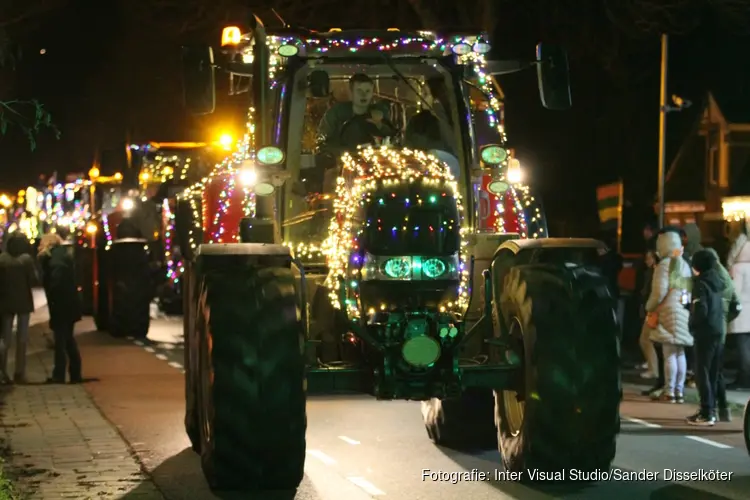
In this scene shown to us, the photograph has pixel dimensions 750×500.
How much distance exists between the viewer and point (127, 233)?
840 inches

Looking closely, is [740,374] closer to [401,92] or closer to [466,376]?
[401,92]

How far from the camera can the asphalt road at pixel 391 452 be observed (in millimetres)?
8680

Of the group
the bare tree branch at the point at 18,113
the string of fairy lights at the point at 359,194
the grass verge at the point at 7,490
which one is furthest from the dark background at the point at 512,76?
the grass verge at the point at 7,490

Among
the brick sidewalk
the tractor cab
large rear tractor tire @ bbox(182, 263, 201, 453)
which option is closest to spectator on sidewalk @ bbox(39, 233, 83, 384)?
the brick sidewalk

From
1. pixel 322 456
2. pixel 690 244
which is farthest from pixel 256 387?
pixel 690 244

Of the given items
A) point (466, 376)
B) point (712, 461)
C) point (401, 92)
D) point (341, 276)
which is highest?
point (401, 92)

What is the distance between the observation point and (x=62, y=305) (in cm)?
1502

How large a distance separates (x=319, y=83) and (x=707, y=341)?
4.72 meters

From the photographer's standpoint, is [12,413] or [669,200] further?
[669,200]

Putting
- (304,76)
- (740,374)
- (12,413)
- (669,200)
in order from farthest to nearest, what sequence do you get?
1. (669,200)
2. (740,374)
3. (12,413)
4. (304,76)

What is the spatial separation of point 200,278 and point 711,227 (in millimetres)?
25025

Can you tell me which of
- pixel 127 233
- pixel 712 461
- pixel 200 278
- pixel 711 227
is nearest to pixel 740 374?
pixel 712 461

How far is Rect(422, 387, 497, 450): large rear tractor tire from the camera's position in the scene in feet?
34.3

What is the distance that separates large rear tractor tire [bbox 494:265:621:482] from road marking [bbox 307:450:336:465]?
6.11ft
